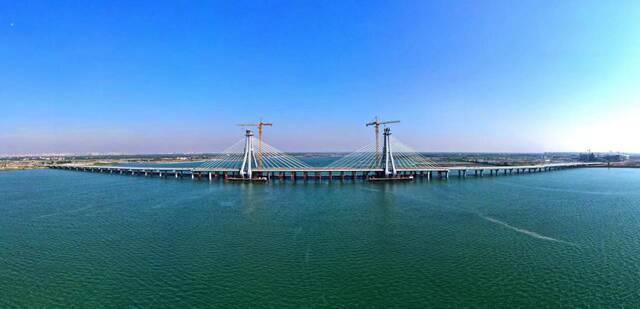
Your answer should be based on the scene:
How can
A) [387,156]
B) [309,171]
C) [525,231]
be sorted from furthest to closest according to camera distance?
1. [309,171]
2. [387,156]
3. [525,231]

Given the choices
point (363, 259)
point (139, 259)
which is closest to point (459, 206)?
point (363, 259)

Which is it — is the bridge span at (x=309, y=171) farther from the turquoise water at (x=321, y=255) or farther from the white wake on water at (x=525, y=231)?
the white wake on water at (x=525, y=231)

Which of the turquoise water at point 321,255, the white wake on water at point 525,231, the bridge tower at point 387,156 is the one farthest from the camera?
the bridge tower at point 387,156

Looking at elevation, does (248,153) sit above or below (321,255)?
above

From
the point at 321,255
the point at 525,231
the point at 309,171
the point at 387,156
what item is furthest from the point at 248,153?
the point at 525,231

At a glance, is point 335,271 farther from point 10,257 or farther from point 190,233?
point 10,257

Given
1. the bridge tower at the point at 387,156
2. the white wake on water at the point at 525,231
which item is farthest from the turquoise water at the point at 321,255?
the bridge tower at the point at 387,156

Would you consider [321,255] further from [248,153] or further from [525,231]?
[248,153]

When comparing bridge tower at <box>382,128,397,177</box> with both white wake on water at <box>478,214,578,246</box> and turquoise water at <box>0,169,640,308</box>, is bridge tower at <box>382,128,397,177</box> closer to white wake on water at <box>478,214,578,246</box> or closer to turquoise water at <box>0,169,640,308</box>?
turquoise water at <box>0,169,640,308</box>

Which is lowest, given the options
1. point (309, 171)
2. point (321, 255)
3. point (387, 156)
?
point (321, 255)
